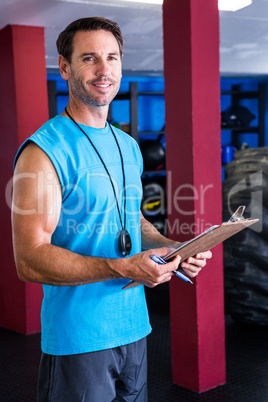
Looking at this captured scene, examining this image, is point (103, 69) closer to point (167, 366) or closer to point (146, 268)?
point (146, 268)

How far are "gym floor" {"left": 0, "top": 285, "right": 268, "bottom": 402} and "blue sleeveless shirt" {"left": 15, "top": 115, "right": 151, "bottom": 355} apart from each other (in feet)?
3.84

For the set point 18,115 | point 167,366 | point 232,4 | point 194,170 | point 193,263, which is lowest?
point 167,366

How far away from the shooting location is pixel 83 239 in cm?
123

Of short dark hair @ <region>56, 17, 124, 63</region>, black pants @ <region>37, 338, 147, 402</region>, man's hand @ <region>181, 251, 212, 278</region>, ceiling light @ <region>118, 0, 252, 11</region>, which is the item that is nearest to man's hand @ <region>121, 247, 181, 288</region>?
man's hand @ <region>181, 251, 212, 278</region>

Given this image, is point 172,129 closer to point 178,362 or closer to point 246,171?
point 246,171

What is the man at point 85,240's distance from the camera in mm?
1116

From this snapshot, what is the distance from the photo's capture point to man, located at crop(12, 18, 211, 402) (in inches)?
43.9

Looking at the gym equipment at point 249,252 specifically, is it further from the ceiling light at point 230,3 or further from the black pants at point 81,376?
the black pants at point 81,376

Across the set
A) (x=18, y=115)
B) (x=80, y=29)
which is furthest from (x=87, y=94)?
(x=18, y=115)

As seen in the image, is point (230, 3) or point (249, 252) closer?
point (249, 252)

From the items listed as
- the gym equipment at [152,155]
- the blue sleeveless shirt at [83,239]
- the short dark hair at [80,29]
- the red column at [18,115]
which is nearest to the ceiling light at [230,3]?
the red column at [18,115]

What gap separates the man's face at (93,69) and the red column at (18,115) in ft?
6.27

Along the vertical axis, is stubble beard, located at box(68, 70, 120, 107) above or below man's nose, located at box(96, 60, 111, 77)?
below

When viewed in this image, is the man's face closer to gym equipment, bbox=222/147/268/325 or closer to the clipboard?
the clipboard
